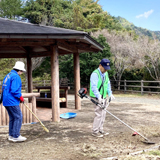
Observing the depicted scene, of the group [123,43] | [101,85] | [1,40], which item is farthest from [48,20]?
[101,85]

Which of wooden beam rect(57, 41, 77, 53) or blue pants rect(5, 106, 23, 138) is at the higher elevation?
wooden beam rect(57, 41, 77, 53)

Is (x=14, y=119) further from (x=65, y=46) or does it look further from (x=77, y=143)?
(x=65, y=46)

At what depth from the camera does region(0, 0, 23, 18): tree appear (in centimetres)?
2909

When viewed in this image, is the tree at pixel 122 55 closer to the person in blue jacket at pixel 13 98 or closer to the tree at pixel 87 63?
the tree at pixel 87 63

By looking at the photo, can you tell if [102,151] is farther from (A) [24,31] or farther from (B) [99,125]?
(A) [24,31]

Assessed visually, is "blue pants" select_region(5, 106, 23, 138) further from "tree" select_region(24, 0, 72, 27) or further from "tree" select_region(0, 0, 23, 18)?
"tree" select_region(0, 0, 23, 18)

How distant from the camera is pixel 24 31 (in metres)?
5.50

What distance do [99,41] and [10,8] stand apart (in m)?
17.2

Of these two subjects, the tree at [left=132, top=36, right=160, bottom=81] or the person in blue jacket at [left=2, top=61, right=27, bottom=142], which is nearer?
the person in blue jacket at [left=2, top=61, right=27, bottom=142]

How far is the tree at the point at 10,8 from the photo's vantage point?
2909cm

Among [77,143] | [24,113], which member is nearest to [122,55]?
[24,113]

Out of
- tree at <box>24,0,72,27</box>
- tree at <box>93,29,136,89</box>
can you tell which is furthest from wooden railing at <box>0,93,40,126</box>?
tree at <box>24,0,72,27</box>

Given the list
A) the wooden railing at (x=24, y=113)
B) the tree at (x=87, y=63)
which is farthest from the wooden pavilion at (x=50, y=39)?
the tree at (x=87, y=63)

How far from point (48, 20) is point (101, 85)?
25.0m
